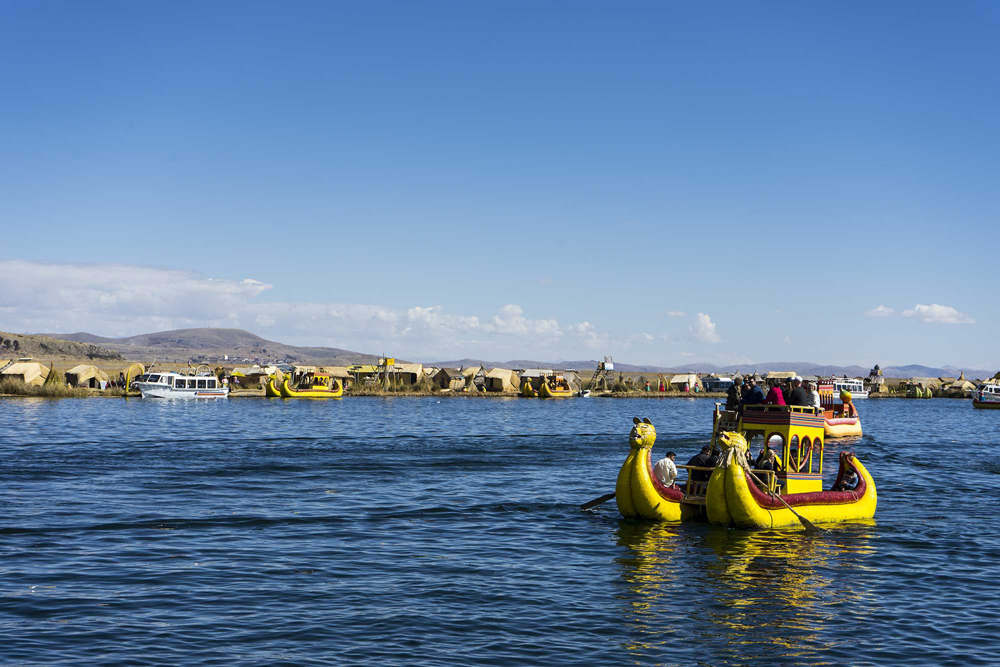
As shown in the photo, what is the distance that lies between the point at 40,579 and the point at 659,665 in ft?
37.9

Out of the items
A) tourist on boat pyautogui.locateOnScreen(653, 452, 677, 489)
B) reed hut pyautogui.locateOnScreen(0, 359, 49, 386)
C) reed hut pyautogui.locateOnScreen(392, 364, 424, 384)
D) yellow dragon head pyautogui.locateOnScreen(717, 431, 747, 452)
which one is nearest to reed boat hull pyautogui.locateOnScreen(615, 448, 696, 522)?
tourist on boat pyautogui.locateOnScreen(653, 452, 677, 489)

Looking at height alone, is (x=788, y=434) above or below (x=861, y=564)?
above

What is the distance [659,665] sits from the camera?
12836 millimetres

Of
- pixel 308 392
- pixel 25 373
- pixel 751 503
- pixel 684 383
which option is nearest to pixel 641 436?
pixel 751 503

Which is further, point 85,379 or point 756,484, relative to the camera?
point 85,379

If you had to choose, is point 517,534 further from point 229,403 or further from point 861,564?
point 229,403

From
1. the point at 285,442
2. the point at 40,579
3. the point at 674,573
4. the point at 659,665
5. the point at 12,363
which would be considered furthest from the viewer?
the point at 12,363

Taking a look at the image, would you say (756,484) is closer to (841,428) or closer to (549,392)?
(841,428)

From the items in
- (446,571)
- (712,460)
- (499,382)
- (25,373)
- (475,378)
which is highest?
(475,378)

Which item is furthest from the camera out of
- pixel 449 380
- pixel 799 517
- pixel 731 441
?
pixel 449 380

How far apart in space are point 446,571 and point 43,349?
460ft

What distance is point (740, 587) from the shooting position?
17.3 m

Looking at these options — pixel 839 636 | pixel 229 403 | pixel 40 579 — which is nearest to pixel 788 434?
pixel 839 636

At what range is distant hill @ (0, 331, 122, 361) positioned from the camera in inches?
5226
